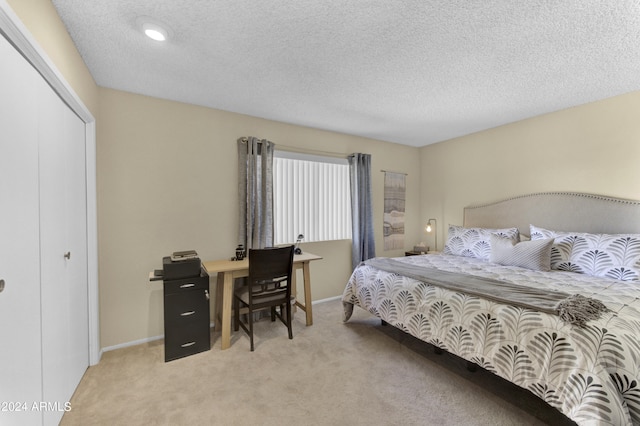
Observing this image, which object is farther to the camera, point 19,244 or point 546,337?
point 546,337

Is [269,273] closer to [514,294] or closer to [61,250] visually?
[61,250]

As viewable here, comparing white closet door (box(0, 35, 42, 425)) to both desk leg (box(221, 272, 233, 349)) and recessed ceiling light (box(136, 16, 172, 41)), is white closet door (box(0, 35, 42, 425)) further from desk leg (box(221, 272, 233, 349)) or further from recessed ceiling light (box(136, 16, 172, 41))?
desk leg (box(221, 272, 233, 349))

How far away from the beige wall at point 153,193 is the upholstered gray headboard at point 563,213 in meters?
2.55

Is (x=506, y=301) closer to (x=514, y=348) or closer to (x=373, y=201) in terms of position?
(x=514, y=348)

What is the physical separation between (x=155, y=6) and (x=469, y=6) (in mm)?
1803

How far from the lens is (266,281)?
2488 millimetres

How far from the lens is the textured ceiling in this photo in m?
1.50

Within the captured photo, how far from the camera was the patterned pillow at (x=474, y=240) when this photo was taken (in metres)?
3.07

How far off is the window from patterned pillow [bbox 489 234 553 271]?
6.16 feet

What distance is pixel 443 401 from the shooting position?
5.62ft

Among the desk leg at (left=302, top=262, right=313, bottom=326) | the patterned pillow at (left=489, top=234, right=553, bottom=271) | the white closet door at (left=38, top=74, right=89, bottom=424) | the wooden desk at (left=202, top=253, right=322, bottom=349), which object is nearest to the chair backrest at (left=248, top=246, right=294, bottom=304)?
the wooden desk at (left=202, top=253, right=322, bottom=349)

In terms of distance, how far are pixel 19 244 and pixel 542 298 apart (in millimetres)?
2914

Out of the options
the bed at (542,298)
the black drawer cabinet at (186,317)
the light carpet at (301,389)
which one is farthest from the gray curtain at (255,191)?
the bed at (542,298)

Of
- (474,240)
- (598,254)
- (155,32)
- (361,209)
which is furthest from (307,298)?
(598,254)
